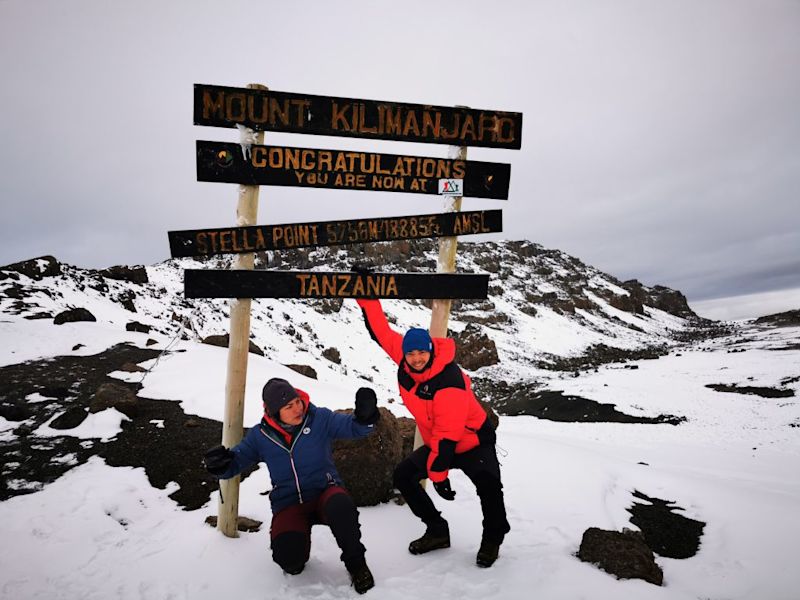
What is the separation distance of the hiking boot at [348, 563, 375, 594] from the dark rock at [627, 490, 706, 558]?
11.1 feet

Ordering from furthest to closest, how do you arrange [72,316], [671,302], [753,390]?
[671,302], [753,390], [72,316]

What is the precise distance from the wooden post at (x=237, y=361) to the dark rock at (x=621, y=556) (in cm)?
349

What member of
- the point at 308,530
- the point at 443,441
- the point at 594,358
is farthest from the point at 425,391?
the point at 594,358

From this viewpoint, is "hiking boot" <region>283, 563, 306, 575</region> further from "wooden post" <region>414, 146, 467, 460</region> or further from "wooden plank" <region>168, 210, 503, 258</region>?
"wooden plank" <region>168, 210, 503, 258</region>

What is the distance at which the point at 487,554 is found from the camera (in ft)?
11.6

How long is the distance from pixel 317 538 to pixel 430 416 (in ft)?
5.85

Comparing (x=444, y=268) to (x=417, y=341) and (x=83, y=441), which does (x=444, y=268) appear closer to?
(x=417, y=341)

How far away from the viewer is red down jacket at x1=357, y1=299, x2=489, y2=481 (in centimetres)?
346

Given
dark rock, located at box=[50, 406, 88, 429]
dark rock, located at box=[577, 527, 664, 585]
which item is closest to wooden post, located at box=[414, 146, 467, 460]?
dark rock, located at box=[577, 527, 664, 585]

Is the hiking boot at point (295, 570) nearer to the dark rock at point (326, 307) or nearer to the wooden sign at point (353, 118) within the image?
the wooden sign at point (353, 118)

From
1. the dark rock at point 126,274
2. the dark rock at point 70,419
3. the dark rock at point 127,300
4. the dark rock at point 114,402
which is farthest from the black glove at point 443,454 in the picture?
the dark rock at point 126,274

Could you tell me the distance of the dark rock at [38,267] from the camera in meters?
19.5

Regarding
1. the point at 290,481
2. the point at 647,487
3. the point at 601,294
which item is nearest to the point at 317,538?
the point at 290,481

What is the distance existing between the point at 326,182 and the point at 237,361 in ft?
7.11
